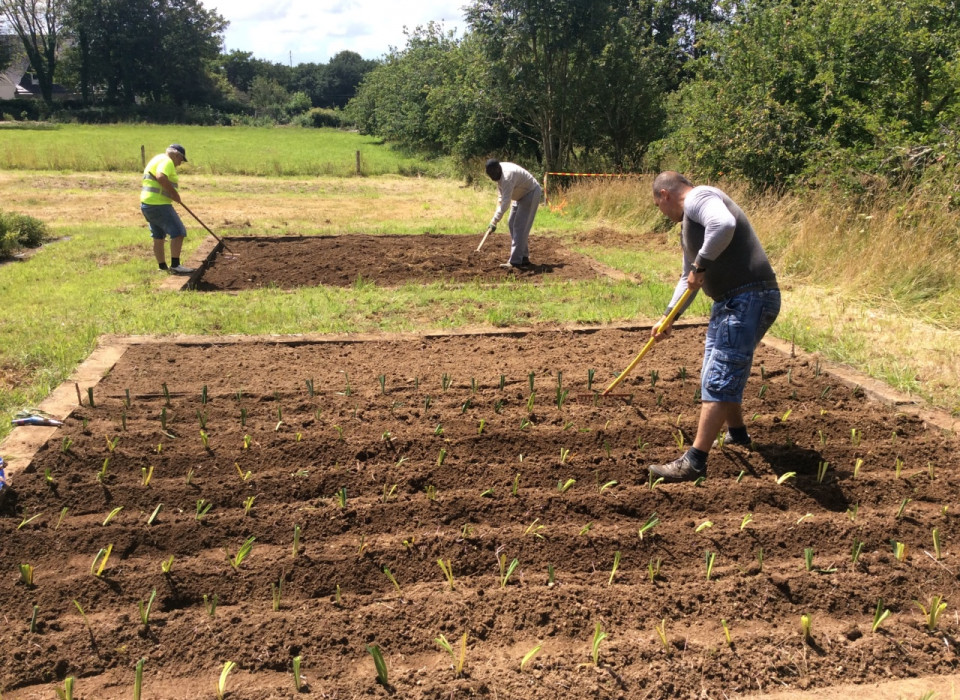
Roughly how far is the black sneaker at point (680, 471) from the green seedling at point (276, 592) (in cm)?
Answer: 208

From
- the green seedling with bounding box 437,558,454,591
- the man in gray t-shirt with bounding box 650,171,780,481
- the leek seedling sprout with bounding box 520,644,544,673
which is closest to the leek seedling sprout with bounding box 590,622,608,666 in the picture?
the leek seedling sprout with bounding box 520,644,544,673

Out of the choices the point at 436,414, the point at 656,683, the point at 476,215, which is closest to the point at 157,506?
the point at 436,414

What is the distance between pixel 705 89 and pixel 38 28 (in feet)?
239

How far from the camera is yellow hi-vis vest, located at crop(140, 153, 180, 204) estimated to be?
29.0ft

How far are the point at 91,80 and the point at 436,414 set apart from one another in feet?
242

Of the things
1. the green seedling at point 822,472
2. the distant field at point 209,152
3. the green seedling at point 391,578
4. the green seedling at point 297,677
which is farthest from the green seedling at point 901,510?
the distant field at point 209,152

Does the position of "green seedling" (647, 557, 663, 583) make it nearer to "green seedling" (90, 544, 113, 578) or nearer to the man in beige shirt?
"green seedling" (90, 544, 113, 578)

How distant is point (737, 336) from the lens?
387 centimetres

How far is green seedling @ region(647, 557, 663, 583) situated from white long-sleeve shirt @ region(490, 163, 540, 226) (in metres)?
6.52

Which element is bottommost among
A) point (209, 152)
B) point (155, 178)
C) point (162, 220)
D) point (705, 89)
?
point (162, 220)

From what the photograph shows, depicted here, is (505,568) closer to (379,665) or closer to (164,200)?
(379,665)

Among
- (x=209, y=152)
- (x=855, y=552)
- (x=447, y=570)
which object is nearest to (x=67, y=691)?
(x=447, y=570)

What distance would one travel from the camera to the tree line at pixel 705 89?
10188mm

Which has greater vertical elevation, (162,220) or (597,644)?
(162,220)
